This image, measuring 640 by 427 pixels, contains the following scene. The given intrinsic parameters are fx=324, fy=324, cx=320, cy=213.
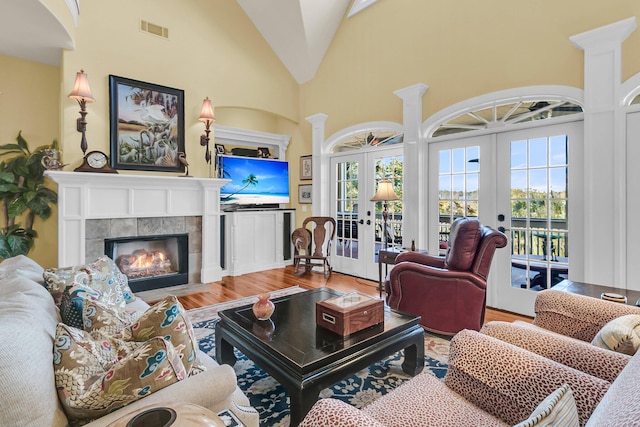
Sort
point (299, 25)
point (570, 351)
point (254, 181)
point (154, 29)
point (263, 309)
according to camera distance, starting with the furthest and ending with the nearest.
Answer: point (254, 181)
point (299, 25)
point (154, 29)
point (263, 309)
point (570, 351)

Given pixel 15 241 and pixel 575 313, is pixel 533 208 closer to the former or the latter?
pixel 575 313

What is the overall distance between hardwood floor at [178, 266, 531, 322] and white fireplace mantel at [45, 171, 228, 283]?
391 millimetres

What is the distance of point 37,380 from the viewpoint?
0.86 metres

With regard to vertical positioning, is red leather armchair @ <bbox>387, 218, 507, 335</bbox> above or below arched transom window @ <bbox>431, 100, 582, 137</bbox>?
below

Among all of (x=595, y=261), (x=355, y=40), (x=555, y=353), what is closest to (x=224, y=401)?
(x=555, y=353)

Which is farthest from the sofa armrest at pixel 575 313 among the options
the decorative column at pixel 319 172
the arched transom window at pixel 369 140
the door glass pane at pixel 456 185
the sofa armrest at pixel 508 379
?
the decorative column at pixel 319 172

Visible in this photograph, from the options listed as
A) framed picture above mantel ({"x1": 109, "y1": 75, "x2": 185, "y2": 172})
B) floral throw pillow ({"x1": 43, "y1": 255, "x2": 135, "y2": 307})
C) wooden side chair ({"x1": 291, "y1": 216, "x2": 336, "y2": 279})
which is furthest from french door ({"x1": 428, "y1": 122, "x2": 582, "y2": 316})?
framed picture above mantel ({"x1": 109, "y1": 75, "x2": 185, "y2": 172})

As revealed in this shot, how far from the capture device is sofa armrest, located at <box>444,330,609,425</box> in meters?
0.99

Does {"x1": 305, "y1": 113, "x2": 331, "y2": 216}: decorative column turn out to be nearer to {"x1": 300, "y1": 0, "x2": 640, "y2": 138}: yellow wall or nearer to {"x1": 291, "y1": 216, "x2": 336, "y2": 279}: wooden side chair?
{"x1": 300, "y1": 0, "x2": 640, "y2": 138}: yellow wall

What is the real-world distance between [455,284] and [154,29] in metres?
4.90

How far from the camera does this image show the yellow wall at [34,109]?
397 cm

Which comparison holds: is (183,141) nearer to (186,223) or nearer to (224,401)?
(186,223)

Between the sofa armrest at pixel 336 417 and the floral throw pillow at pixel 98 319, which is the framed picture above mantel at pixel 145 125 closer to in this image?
the floral throw pillow at pixel 98 319

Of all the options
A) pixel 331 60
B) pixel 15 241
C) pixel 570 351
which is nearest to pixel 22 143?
pixel 15 241
